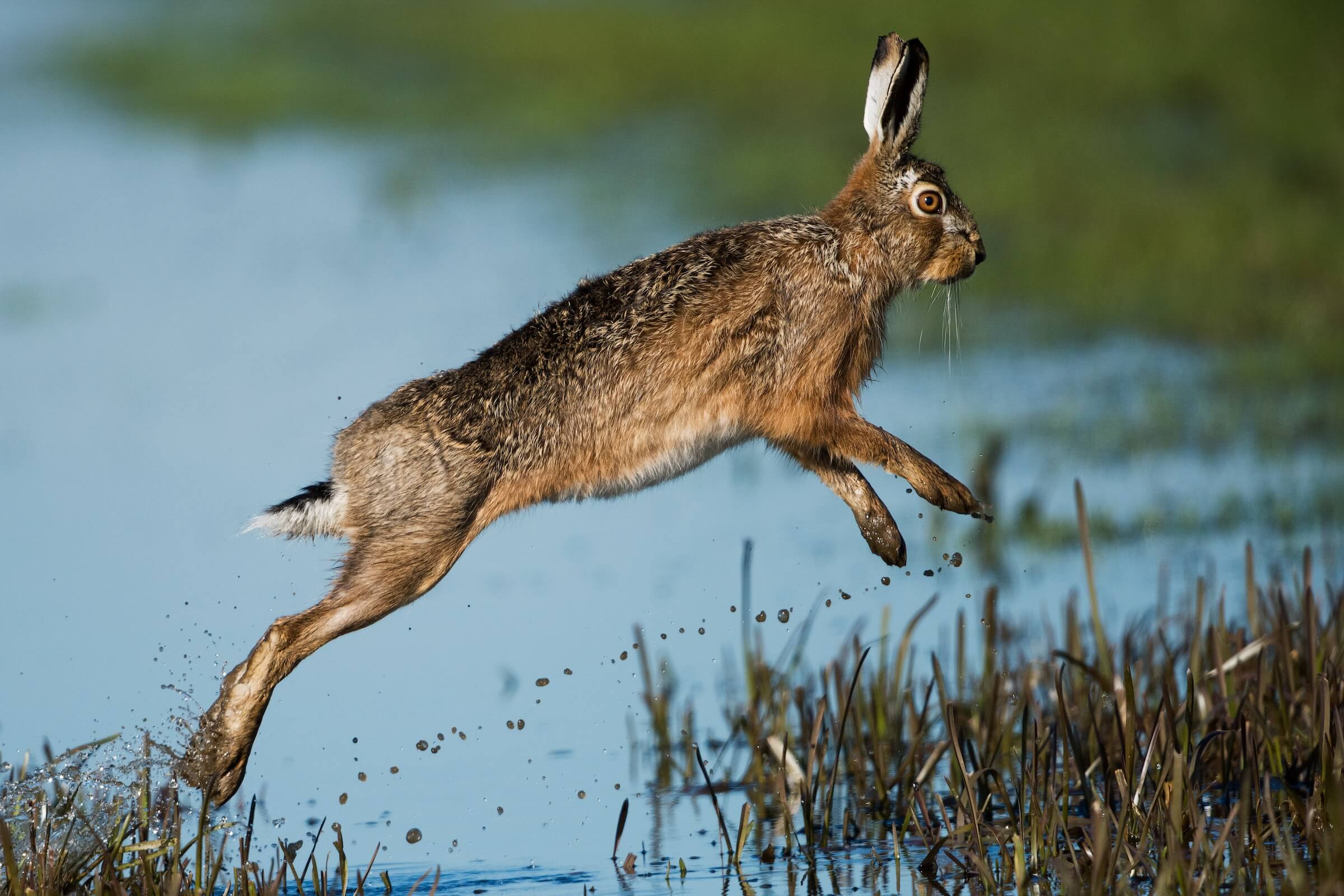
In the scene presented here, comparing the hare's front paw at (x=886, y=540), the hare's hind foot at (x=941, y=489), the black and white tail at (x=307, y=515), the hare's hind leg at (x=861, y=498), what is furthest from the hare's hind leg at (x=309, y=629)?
the hare's hind foot at (x=941, y=489)

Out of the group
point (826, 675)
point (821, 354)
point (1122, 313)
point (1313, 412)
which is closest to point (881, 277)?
point (821, 354)

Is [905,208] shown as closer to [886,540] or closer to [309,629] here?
[886,540]

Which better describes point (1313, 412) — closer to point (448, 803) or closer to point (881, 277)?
point (881, 277)

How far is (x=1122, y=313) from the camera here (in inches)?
575

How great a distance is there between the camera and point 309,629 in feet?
19.9

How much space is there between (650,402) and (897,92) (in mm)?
1447

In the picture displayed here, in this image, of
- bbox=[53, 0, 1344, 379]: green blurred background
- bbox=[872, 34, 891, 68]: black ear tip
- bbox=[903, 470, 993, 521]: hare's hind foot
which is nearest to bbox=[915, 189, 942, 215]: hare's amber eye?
bbox=[872, 34, 891, 68]: black ear tip

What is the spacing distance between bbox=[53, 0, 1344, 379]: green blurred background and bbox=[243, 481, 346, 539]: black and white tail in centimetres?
853

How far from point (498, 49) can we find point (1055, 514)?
508 inches

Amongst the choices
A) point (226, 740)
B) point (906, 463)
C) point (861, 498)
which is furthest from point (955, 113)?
point (226, 740)

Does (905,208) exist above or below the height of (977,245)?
above

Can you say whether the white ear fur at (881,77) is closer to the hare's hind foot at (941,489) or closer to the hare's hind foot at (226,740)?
the hare's hind foot at (941,489)

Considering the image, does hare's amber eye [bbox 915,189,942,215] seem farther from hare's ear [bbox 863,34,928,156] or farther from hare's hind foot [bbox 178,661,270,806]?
hare's hind foot [bbox 178,661,270,806]

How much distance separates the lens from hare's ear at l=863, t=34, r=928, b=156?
21.4ft
